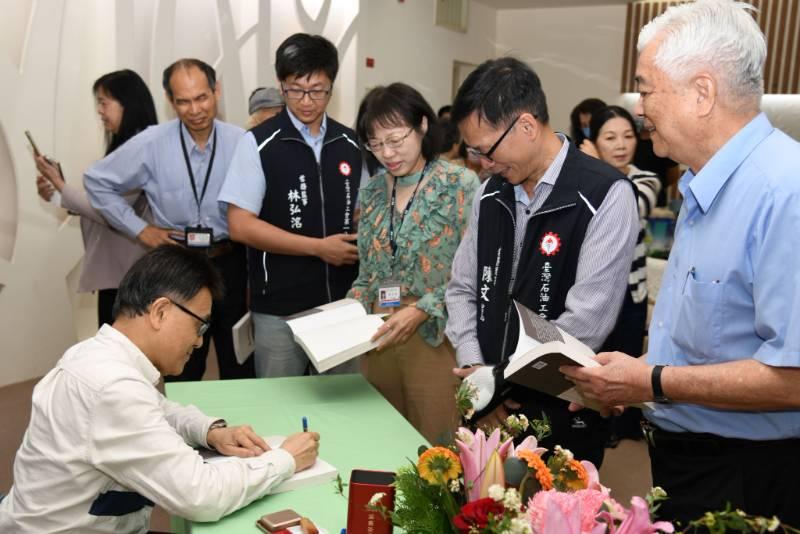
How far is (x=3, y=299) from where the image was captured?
3.95 meters

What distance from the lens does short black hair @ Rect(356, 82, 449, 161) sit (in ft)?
7.57

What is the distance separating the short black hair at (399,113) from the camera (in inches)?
90.8

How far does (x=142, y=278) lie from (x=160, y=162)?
62.2 inches

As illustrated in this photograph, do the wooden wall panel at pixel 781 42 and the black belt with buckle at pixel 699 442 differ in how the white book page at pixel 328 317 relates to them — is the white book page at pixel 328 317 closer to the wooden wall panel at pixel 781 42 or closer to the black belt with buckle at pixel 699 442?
the black belt with buckle at pixel 699 442

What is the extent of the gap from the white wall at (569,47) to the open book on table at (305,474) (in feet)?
25.0

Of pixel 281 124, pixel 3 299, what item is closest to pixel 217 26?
pixel 3 299

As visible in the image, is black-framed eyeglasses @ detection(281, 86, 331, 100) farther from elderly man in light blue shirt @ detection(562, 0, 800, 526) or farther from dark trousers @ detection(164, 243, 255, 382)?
elderly man in light blue shirt @ detection(562, 0, 800, 526)

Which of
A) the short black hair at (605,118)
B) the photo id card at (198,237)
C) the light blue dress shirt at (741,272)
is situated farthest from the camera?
the short black hair at (605,118)

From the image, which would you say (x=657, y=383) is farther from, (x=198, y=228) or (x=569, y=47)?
(x=569, y=47)

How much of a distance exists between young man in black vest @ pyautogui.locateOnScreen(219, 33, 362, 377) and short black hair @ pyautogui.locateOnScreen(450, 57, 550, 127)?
0.97 m

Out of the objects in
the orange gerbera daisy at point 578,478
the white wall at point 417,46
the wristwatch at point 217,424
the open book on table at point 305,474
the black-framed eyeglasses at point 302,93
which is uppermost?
the white wall at point 417,46

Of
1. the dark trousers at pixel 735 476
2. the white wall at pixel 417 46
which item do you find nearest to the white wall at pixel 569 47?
A: the white wall at pixel 417 46

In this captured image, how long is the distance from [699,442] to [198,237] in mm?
2138

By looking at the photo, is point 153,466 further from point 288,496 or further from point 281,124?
point 281,124
